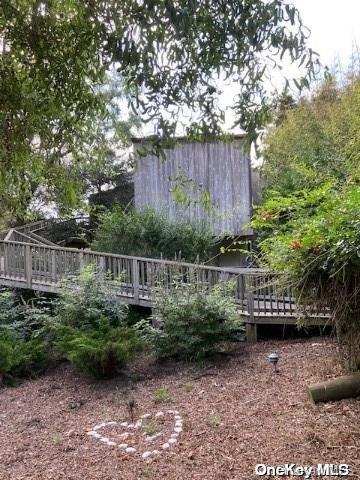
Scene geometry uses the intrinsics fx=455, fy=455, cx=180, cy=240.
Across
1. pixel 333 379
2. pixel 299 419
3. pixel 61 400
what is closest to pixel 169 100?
pixel 299 419

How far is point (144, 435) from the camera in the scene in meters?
4.27

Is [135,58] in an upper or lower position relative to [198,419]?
upper

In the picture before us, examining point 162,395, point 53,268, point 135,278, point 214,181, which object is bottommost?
point 162,395

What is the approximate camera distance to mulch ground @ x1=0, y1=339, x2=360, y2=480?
3.56 meters

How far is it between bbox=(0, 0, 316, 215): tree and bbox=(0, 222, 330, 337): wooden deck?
182 inches

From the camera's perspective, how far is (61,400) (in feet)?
20.0

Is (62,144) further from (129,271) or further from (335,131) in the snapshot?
(335,131)

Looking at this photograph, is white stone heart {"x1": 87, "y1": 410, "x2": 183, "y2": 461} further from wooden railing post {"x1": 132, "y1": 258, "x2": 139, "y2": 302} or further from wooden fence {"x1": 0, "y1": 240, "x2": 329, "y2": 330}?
wooden railing post {"x1": 132, "y1": 258, "x2": 139, "y2": 302}

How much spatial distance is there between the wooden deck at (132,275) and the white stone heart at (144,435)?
2.55 meters

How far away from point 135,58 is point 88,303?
6.01m

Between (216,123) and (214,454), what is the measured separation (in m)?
2.72

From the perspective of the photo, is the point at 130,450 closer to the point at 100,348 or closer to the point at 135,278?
the point at 100,348

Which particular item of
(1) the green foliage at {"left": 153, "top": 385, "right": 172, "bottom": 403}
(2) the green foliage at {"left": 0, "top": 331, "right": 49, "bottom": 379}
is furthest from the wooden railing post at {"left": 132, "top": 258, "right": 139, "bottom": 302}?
(1) the green foliage at {"left": 153, "top": 385, "right": 172, "bottom": 403}

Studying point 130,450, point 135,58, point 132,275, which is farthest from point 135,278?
point 135,58
